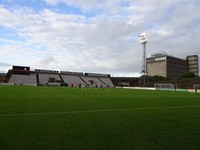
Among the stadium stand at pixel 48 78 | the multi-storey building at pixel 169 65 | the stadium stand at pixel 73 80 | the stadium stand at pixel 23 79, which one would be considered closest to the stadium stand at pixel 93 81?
the stadium stand at pixel 73 80

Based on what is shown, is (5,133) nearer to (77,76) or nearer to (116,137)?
(116,137)

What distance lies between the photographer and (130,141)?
666cm

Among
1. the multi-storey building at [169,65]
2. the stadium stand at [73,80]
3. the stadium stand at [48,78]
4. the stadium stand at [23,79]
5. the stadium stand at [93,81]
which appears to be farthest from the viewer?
the multi-storey building at [169,65]

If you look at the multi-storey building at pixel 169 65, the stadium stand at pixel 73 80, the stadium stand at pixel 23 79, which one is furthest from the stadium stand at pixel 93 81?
the multi-storey building at pixel 169 65

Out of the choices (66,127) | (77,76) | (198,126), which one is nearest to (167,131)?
(198,126)

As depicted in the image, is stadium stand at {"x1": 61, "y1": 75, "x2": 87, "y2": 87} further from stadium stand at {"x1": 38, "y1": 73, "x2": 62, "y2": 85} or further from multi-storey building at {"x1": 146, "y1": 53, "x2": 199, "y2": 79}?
multi-storey building at {"x1": 146, "y1": 53, "x2": 199, "y2": 79}

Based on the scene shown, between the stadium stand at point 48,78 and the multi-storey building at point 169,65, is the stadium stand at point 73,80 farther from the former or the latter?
the multi-storey building at point 169,65

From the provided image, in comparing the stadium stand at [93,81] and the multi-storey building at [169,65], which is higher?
the multi-storey building at [169,65]

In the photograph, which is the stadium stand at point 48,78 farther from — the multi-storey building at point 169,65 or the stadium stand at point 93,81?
the multi-storey building at point 169,65

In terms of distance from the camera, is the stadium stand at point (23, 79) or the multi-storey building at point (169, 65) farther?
the multi-storey building at point (169, 65)

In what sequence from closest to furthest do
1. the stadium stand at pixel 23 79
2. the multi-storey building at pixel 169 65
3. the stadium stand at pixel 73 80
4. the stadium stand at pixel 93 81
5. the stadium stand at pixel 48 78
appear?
the stadium stand at pixel 23 79 → the stadium stand at pixel 48 78 → the stadium stand at pixel 73 80 → the stadium stand at pixel 93 81 → the multi-storey building at pixel 169 65

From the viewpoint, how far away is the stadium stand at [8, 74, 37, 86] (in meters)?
109

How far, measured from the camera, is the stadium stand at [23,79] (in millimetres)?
108625

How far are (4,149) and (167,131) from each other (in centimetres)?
498
